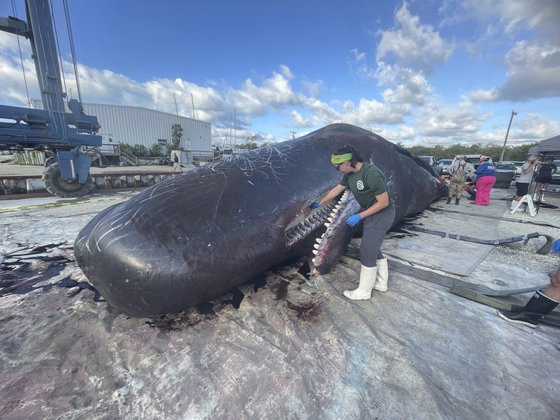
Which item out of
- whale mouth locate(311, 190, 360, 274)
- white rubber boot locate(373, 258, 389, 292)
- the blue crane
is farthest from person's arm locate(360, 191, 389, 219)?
the blue crane

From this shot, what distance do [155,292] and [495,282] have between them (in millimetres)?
4296

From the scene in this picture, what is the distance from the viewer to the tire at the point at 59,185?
9440 mm

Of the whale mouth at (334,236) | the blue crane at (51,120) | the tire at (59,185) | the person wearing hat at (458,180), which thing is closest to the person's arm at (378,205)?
the whale mouth at (334,236)

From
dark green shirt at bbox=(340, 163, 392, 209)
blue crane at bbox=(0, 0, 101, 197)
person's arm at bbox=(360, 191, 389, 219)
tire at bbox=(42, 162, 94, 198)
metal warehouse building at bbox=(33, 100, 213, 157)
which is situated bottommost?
tire at bbox=(42, 162, 94, 198)

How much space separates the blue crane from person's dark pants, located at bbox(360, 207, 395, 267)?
10334 mm

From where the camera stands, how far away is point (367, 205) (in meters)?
3.11

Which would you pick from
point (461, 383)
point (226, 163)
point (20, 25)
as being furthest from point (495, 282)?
point (20, 25)

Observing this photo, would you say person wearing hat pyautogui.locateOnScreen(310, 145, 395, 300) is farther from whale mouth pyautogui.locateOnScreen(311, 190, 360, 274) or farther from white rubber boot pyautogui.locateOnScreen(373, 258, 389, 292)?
whale mouth pyautogui.locateOnScreen(311, 190, 360, 274)

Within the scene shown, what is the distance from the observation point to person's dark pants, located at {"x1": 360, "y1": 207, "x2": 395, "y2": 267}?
313cm

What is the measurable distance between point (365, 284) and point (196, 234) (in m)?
2.02

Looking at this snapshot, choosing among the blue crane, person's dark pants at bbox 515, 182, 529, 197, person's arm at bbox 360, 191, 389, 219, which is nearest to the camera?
person's arm at bbox 360, 191, 389, 219

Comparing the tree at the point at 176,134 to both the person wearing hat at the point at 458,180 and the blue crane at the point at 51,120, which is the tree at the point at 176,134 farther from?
the person wearing hat at the point at 458,180

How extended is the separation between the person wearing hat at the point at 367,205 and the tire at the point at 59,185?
10436 millimetres

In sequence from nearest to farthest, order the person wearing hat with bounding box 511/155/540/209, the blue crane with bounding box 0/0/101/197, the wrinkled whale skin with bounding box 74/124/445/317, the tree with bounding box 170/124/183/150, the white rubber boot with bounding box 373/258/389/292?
the wrinkled whale skin with bounding box 74/124/445/317, the white rubber boot with bounding box 373/258/389/292, the blue crane with bounding box 0/0/101/197, the person wearing hat with bounding box 511/155/540/209, the tree with bounding box 170/124/183/150
